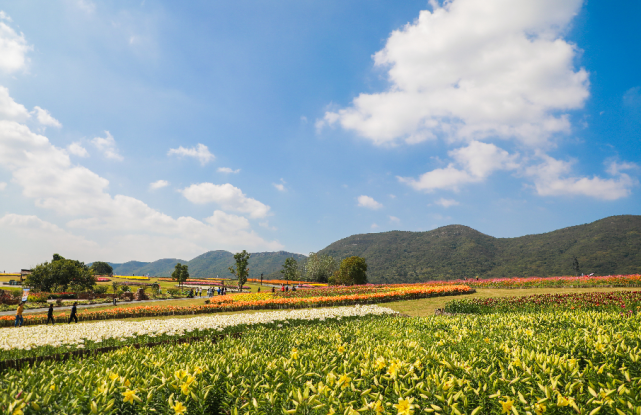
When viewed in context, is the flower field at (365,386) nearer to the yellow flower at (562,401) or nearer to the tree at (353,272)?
the yellow flower at (562,401)

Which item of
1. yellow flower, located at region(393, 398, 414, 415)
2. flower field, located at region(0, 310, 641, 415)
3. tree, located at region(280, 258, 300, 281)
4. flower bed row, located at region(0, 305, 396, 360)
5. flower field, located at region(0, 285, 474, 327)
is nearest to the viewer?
yellow flower, located at region(393, 398, 414, 415)

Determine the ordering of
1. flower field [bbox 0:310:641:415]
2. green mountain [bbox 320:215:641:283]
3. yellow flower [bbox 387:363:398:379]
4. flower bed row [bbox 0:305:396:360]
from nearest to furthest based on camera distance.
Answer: flower field [bbox 0:310:641:415]
yellow flower [bbox 387:363:398:379]
flower bed row [bbox 0:305:396:360]
green mountain [bbox 320:215:641:283]

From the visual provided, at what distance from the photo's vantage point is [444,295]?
891 inches

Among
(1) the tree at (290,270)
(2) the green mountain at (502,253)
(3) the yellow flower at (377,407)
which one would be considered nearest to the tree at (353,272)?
(1) the tree at (290,270)

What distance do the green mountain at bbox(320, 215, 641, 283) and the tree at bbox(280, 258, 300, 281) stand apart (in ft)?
114

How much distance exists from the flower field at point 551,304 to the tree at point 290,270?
44048 mm

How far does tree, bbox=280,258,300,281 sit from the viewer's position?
58.3 meters

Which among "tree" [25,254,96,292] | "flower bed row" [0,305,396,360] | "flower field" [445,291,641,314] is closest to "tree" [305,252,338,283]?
"tree" [25,254,96,292]

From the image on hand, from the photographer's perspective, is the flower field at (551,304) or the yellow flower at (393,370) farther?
the flower field at (551,304)

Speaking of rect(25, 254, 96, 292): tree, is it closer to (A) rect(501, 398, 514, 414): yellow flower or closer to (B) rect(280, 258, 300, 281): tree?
(B) rect(280, 258, 300, 281): tree

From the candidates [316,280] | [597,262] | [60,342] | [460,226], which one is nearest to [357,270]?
[316,280]

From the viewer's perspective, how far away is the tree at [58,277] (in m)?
33.6

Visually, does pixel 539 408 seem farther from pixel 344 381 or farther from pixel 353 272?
pixel 353 272

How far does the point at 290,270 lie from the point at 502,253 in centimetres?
7430
